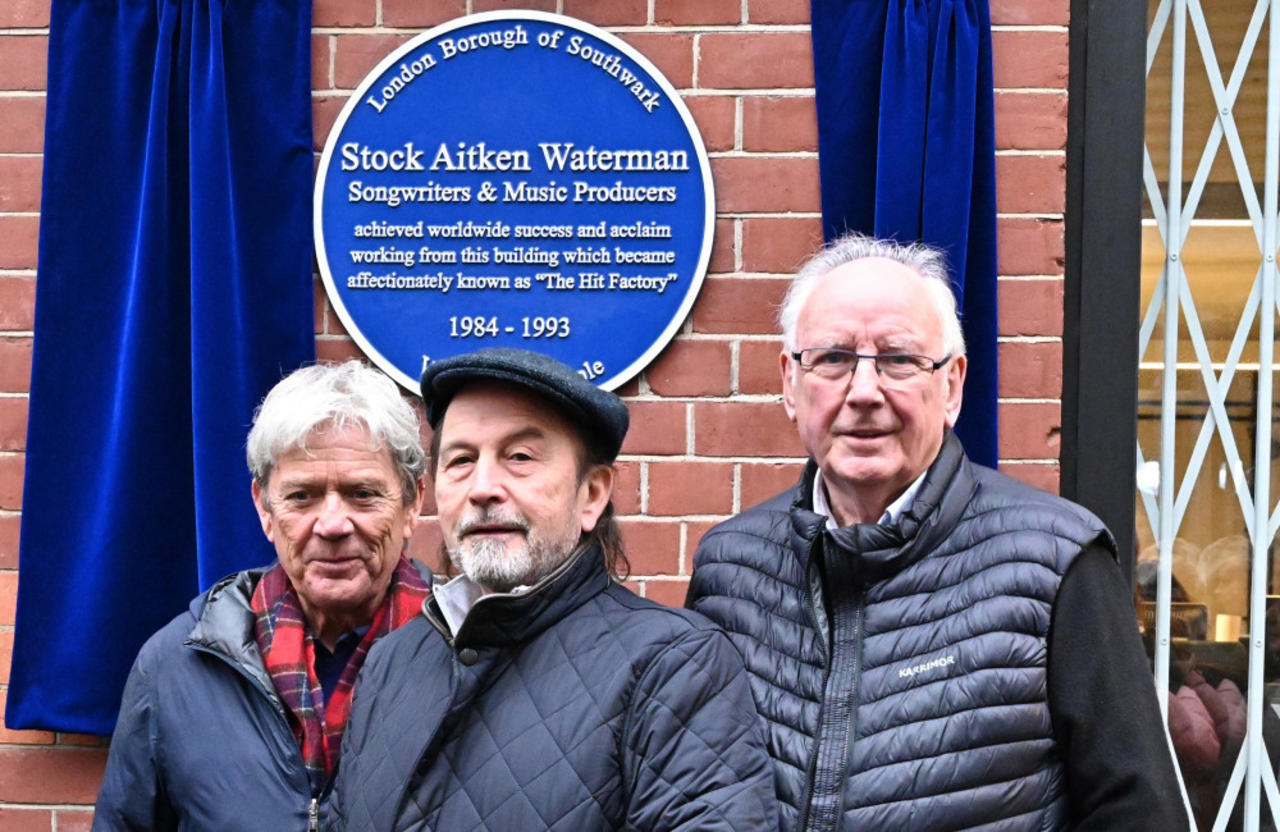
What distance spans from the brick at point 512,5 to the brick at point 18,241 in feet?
3.94

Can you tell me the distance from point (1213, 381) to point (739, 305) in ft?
3.84

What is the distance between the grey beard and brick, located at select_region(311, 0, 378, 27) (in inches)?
66.2

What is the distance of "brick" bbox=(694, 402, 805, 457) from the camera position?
321 cm

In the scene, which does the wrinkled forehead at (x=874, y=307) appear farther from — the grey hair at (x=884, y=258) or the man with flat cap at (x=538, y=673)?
the man with flat cap at (x=538, y=673)

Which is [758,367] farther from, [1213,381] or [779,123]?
[1213,381]

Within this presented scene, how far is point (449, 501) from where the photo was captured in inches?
82.6

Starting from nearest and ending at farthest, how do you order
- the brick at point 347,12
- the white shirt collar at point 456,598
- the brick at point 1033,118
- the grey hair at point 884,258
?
the white shirt collar at point 456,598 → the grey hair at point 884,258 → the brick at point 1033,118 → the brick at point 347,12

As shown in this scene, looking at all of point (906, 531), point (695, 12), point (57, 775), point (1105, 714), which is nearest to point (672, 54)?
point (695, 12)

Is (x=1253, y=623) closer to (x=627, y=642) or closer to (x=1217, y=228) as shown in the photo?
(x=1217, y=228)

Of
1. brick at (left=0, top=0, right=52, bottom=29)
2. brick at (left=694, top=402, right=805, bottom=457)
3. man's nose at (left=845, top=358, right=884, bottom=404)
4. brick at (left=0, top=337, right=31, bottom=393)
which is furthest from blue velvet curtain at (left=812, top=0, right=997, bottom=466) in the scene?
brick at (left=0, top=337, right=31, bottom=393)

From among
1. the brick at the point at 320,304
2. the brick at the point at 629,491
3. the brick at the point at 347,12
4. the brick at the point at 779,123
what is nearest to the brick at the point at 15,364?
the brick at the point at 320,304

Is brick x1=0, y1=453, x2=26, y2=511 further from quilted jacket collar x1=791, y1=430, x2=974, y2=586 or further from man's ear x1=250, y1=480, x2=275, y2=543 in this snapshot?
quilted jacket collar x1=791, y1=430, x2=974, y2=586

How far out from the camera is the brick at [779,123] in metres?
3.19

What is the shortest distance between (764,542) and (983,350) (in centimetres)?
102
